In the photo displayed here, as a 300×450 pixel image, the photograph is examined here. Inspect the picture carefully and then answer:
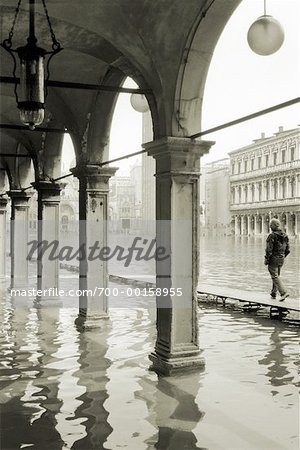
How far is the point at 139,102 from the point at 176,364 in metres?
3.44

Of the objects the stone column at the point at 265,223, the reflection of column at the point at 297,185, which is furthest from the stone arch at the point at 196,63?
the stone column at the point at 265,223

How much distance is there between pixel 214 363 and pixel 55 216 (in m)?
6.01

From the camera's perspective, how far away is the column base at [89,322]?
338 inches

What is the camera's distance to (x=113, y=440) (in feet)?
13.4

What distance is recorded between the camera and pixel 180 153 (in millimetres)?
5934

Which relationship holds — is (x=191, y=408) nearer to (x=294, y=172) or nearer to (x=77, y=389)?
(x=77, y=389)

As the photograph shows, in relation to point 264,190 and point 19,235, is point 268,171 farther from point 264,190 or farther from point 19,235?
point 19,235

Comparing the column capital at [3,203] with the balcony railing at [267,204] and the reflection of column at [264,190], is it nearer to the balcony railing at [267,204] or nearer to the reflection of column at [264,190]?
the balcony railing at [267,204]

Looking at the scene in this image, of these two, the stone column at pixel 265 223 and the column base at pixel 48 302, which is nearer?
the column base at pixel 48 302

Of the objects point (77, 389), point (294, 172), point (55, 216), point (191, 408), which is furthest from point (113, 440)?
point (294, 172)

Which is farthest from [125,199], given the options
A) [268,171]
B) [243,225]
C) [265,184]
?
[268,171]

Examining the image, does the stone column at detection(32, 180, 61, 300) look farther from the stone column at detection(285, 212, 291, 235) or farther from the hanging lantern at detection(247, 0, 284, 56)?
the stone column at detection(285, 212, 291, 235)

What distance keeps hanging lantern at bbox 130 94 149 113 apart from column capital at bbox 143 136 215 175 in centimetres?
139

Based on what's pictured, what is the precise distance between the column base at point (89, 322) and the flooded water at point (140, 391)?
0.32ft
